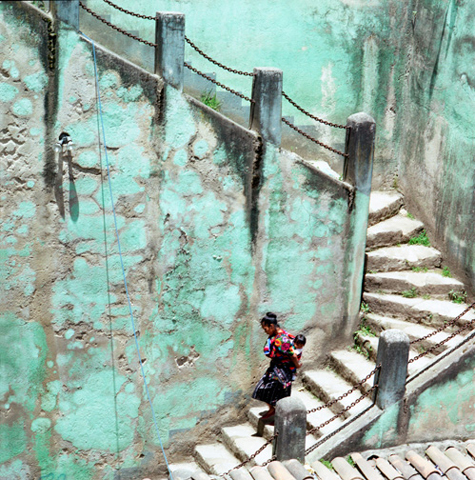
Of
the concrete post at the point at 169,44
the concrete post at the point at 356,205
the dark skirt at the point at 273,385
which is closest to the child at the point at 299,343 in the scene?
the dark skirt at the point at 273,385

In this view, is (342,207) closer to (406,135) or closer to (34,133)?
(406,135)

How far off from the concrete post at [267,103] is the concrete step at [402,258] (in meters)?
2.27

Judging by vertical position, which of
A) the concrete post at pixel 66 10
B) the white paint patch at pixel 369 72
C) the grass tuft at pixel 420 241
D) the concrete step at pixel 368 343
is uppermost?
the concrete post at pixel 66 10

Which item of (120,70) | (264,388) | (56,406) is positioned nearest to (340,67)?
(120,70)

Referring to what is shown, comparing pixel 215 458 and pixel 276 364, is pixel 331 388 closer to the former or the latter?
pixel 276 364

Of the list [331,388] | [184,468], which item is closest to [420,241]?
[331,388]

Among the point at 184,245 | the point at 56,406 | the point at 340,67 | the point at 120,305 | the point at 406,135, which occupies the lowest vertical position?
the point at 56,406

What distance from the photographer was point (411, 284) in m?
10.7

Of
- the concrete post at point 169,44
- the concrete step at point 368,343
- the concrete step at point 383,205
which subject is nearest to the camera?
the concrete post at point 169,44

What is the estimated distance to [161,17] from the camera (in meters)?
9.00

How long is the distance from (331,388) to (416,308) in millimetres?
1420

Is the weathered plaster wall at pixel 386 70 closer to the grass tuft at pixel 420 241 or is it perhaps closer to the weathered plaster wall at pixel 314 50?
the weathered plaster wall at pixel 314 50

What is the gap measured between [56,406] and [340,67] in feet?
18.7

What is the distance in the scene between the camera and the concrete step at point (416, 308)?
10258 millimetres
